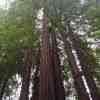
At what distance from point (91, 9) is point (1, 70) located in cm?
453

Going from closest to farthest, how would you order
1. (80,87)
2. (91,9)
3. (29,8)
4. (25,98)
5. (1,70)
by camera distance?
1. (80,87)
2. (25,98)
3. (91,9)
4. (29,8)
5. (1,70)

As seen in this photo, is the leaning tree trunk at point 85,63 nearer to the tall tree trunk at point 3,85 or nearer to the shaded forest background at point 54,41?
the shaded forest background at point 54,41

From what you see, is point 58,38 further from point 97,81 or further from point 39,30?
point 97,81

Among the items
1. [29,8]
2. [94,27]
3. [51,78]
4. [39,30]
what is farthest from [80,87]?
[29,8]

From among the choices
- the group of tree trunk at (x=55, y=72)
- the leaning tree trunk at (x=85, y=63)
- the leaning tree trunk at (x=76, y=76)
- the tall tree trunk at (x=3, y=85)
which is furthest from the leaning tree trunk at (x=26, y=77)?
the tall tree trunk at (x=3, y=85)

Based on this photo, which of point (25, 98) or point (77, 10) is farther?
point (77, 10)

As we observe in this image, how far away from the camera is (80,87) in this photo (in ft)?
27.2

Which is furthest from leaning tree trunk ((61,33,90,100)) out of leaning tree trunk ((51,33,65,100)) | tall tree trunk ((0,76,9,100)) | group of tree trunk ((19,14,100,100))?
tall tree trunk ((0,76,9,100))

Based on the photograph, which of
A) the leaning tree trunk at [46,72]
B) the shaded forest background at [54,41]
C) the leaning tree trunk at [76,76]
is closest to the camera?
the leaning tree trunk at [46,72]

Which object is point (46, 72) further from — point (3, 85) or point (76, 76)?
point (3, 85)

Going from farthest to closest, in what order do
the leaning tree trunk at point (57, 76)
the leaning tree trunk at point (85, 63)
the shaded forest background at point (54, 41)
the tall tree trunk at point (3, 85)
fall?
the tall tree trunk at point (3, 85), the shaded forest background at point (54, 41), the leaning tree trunk at point (57, 76), the leaning tree trunk at point (85, 63)

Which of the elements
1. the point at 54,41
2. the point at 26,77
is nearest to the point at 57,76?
the point at 26,77

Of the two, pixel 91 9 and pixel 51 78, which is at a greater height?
pixel 91 9

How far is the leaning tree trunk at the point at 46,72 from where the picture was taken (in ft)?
25.2
